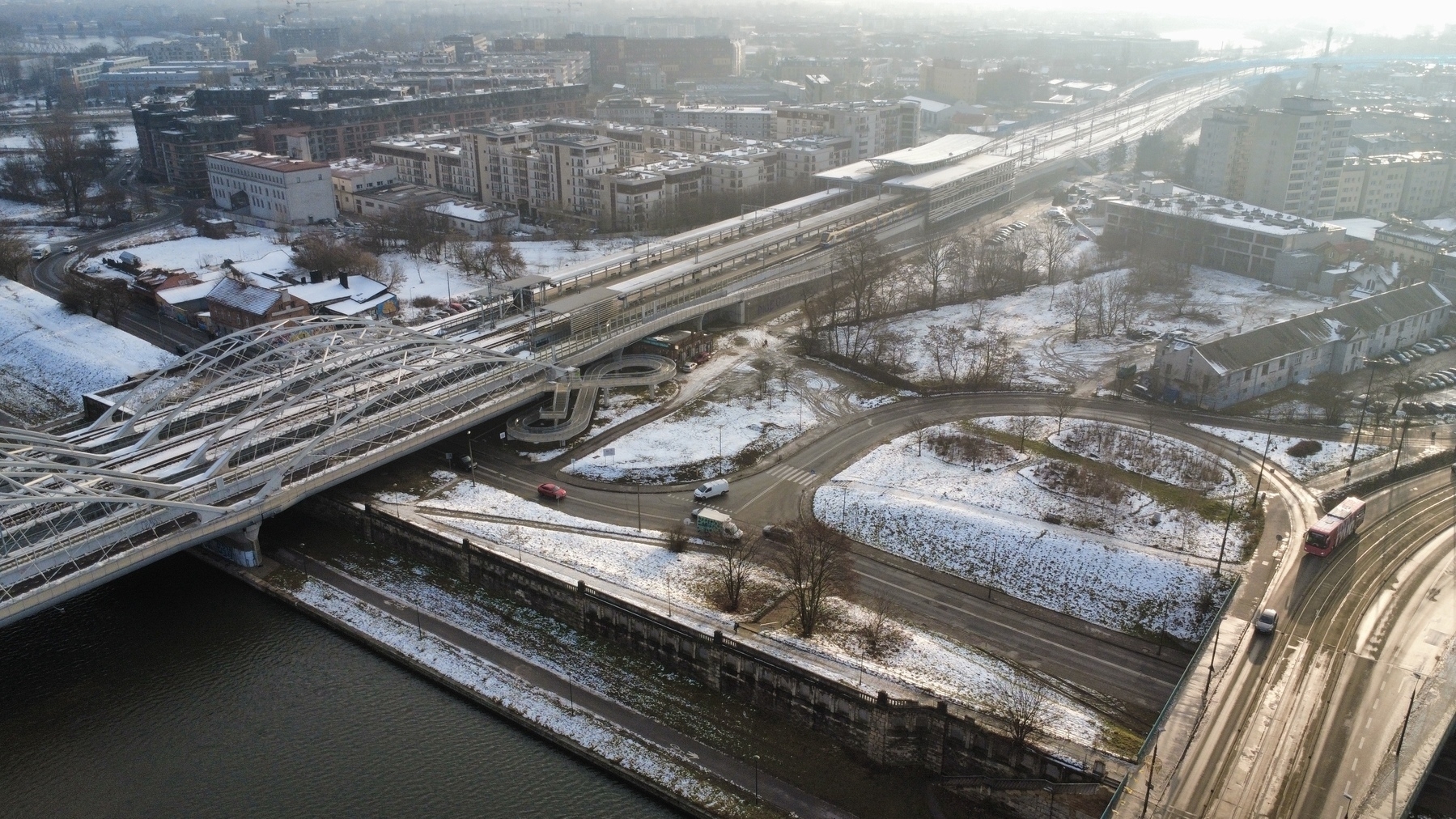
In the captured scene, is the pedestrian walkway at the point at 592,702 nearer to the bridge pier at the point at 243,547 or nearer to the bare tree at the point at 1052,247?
the bridge pier at the point at 243,547

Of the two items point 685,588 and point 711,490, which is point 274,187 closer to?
point 711,490

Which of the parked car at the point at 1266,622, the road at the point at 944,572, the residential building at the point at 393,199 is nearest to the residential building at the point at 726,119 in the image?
the residential building at the point at 393,199

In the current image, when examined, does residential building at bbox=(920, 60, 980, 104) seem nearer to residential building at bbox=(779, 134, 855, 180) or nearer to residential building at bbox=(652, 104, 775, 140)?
residential building at bbox=(652, 104, 775, 140)

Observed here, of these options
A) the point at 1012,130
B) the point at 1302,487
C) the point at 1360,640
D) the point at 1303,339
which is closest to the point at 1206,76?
the point at 1012,130

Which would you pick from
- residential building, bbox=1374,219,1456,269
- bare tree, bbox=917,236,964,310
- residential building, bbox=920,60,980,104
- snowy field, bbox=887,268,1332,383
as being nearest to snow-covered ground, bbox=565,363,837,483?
snowy field, bbox=887,268,1332,383

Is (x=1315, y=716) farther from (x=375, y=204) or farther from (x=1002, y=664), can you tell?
(x=375, y=204)

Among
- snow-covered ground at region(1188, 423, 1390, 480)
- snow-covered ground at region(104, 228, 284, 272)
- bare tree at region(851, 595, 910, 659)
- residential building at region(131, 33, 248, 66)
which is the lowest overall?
bare tree at region(851, 595, 910, 659)

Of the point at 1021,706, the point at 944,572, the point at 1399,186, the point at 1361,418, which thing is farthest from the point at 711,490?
the point at 1399,186
